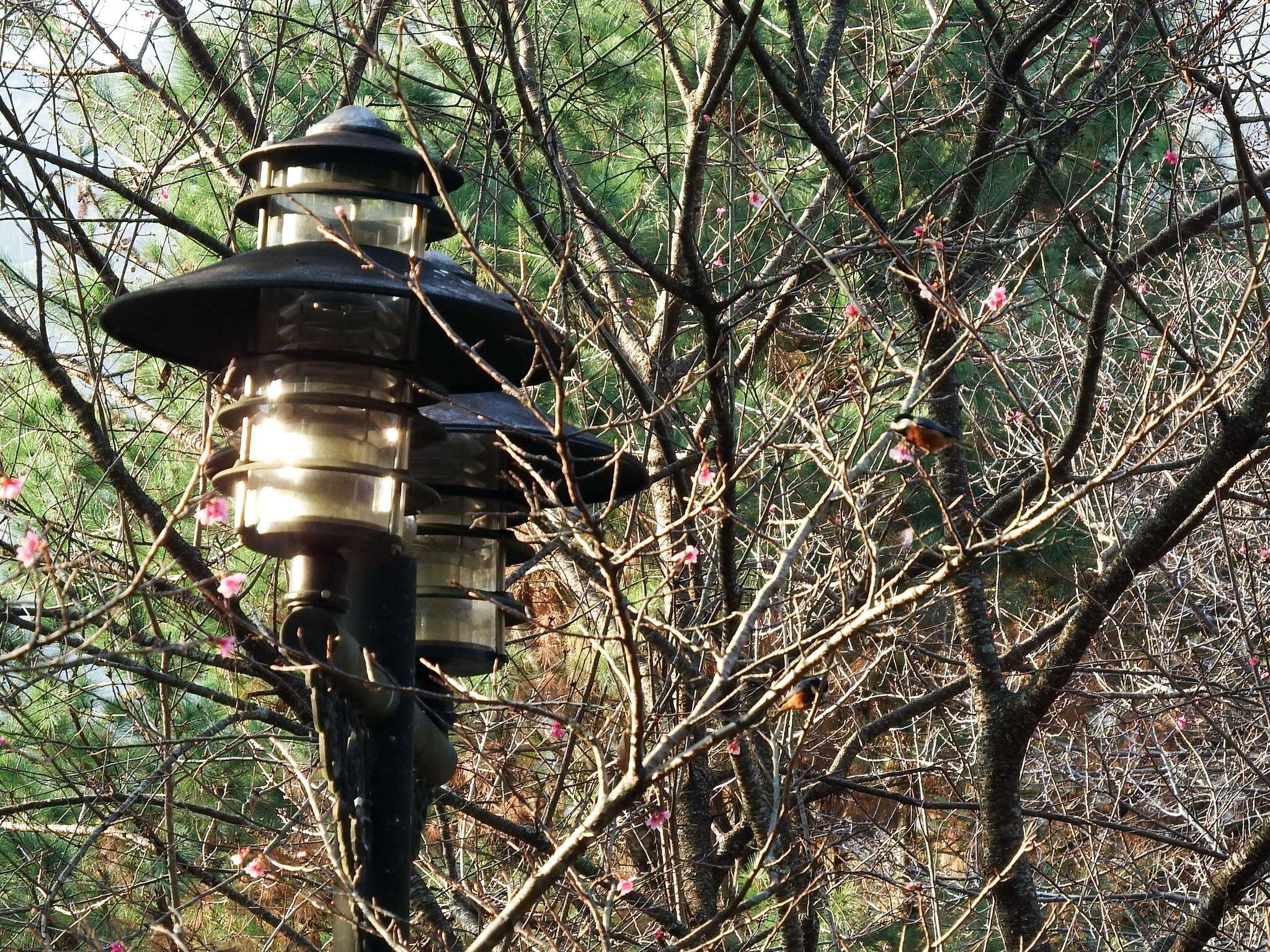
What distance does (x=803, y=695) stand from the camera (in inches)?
71.1

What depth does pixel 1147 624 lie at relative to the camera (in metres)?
6.48

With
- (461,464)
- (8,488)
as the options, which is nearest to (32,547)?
(8,488)

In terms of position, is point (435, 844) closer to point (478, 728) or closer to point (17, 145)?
point (478, 728)

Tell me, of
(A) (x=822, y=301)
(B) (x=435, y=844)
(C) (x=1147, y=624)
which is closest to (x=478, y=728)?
(B) (x=435, y=844)

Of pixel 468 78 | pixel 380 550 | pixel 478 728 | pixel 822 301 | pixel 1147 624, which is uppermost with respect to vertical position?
pixel 468 78

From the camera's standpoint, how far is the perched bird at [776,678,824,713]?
1.79m

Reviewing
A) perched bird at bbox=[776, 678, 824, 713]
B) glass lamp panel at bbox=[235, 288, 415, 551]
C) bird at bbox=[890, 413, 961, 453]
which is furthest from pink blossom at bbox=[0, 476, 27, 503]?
bird at bbox=[890, 413, 961, 453]

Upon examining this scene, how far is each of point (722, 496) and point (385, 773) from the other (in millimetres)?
759

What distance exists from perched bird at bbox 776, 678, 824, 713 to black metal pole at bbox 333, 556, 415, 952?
0.58m

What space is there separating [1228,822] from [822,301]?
9.22ft

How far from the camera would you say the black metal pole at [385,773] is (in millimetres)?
2074

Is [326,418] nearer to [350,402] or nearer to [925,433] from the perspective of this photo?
[350,402]

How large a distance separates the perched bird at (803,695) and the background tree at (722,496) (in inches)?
1.3

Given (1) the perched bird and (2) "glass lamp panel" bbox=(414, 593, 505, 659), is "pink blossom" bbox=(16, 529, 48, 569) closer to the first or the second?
(2) "glass lamp panel" bbox=(414, 593, 505, 659)
